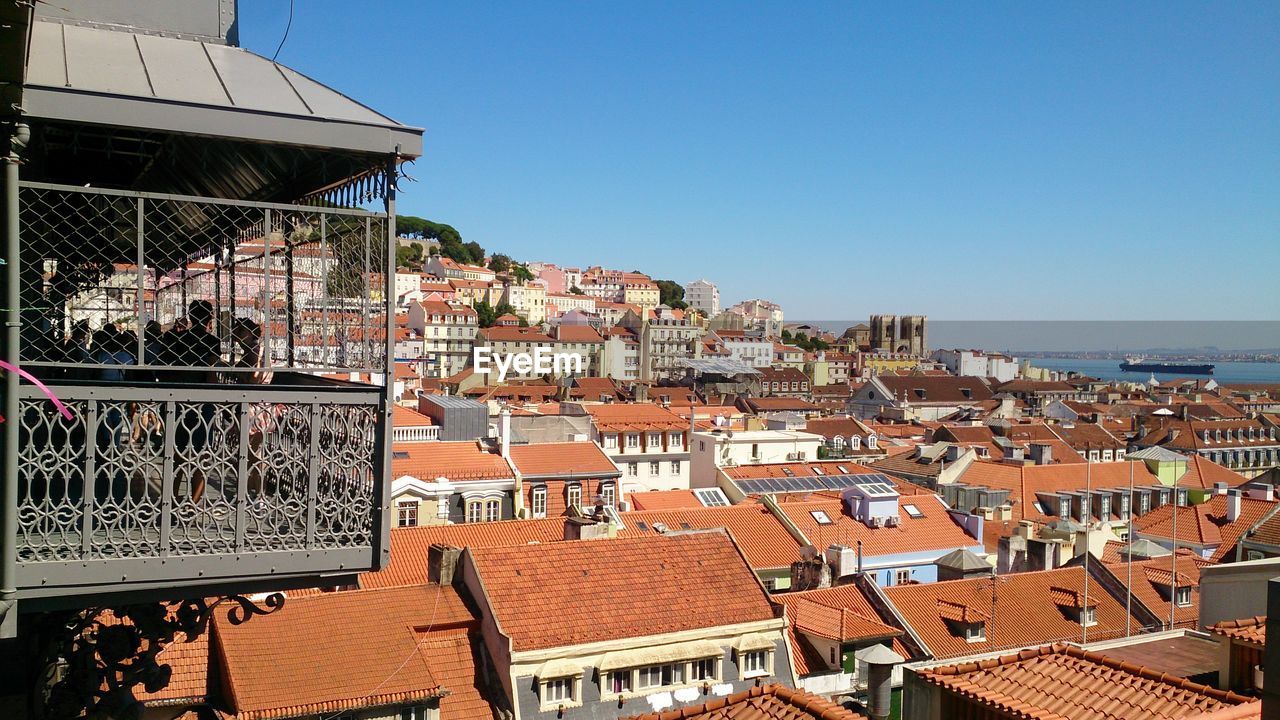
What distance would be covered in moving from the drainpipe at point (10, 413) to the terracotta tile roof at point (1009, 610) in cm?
1863

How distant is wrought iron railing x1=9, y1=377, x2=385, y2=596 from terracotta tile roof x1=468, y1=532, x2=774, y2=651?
10.9m

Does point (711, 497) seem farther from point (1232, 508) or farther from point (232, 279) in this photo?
point (232, 279)

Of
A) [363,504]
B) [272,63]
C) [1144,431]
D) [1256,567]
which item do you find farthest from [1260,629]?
[1144,431]

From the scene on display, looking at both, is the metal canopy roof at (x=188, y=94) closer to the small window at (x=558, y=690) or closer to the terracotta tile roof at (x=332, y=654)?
the terracotta tile roof at (x=332, y=654)

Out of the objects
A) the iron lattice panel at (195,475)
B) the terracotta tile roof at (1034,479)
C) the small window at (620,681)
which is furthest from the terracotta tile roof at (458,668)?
the terracotta tile roof at (1034,479)

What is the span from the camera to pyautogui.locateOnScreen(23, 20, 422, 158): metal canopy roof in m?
4.16

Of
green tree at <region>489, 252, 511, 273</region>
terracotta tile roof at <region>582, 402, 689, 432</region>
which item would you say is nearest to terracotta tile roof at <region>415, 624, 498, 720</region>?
terracotta tile roof at <region>582, 402, 689, 432</region>

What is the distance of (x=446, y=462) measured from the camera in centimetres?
2880

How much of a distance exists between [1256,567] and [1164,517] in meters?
19.5

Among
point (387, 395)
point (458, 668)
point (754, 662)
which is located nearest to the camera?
point (387, 395)

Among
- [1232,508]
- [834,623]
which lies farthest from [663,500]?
[1232,508]

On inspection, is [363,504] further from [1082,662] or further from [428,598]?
[428,598]

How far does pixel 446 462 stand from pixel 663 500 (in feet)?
25.6

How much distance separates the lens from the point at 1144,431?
75.8 meters
